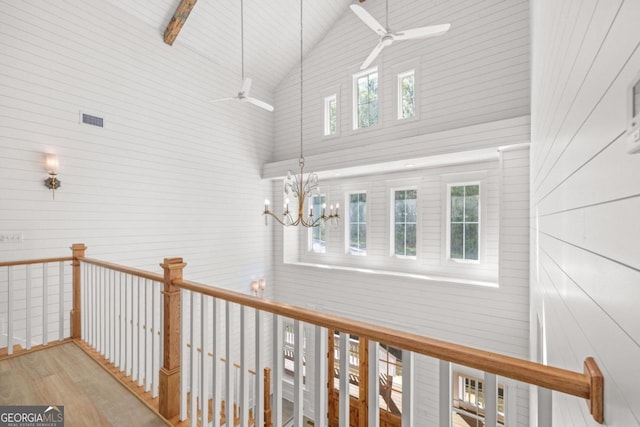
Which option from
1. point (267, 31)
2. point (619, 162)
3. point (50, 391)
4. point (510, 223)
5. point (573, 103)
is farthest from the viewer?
point (267, 31)

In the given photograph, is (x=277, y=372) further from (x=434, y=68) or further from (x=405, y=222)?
(x=434, y=68)

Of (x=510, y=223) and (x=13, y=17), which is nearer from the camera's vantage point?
(x=13, y=17)

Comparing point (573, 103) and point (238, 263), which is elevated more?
point (573, 103)

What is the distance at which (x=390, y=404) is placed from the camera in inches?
195

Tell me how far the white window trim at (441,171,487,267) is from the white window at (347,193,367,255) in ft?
4.87

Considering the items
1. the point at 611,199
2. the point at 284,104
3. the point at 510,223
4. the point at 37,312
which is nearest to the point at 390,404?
the point at 510,223

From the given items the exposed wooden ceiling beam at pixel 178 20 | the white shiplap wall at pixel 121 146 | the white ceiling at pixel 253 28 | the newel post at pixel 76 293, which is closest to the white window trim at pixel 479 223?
the white shiplap wall at pixel 121 146

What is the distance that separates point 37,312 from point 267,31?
5.34m

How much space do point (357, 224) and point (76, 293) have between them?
4.32m

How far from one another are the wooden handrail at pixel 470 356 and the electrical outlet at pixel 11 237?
367cm

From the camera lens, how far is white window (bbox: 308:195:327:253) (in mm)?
6375

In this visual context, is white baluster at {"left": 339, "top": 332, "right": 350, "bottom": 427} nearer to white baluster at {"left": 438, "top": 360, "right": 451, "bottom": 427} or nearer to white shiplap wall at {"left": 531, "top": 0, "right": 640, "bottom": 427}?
white baluster at {"left": 438, "top": 360, "right": 451, "bottom": 427}

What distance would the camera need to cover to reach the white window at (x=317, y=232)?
6.38 m

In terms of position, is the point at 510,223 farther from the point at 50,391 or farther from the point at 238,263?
the point at 50,391
